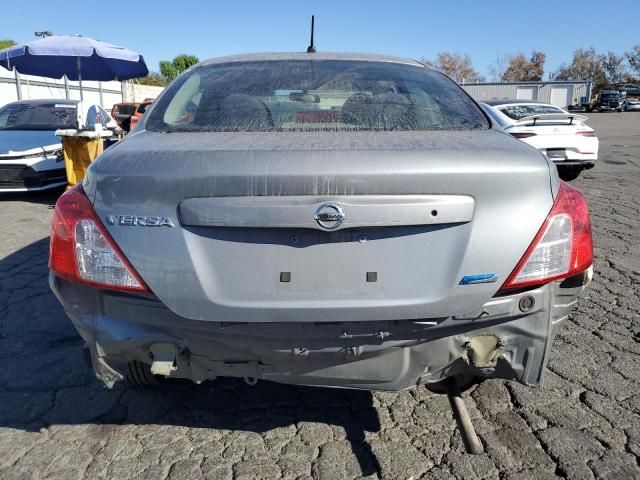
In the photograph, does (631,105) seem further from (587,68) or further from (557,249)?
(557,249)

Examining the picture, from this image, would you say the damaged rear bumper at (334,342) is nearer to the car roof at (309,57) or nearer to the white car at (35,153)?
the car roof at (309,57)

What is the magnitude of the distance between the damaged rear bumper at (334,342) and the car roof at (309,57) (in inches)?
63.4

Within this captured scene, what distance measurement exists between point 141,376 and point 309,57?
6.14 feet

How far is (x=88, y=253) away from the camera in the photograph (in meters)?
1.86

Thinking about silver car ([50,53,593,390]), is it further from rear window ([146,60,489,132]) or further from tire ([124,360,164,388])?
rear window ([146,60,489,132])

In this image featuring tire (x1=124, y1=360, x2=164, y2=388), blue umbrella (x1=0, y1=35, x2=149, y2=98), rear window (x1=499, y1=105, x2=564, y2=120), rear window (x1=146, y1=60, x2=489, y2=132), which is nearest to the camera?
tire (x1=124, y1=360, x2=164, y2=388)

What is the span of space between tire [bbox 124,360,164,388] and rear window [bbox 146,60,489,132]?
38.8 inches

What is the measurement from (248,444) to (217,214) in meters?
1.17

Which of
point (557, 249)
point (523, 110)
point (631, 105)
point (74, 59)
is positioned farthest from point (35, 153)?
point (631, 105)

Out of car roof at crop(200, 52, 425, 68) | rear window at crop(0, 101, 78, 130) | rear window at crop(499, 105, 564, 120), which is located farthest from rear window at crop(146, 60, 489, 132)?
rear window at crop(499, 105, 564, 120)

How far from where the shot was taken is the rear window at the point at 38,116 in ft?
29.6

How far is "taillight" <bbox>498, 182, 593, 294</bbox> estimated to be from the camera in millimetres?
1829

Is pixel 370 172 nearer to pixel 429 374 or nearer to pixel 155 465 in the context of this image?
pixel 429 374

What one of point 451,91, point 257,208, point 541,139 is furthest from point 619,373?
point 541,139
